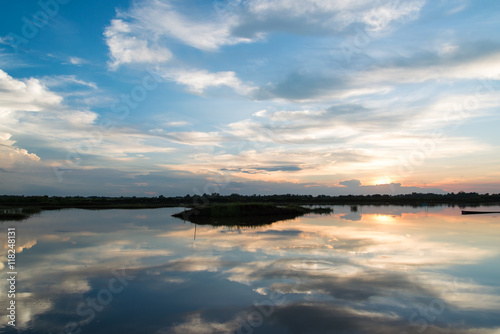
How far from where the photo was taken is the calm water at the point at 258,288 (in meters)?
7.81

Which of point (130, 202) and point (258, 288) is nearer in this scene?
point (258, 288)

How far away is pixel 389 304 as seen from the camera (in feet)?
29.3

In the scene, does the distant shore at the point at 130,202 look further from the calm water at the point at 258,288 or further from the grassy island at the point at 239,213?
the calm water at the point at 258,288

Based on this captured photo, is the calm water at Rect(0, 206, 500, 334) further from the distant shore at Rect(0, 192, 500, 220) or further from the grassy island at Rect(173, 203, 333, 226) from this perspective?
the distant shore at Rect(0, 192, 500, 220)

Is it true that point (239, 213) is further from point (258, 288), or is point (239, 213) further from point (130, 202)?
point (130, 202)

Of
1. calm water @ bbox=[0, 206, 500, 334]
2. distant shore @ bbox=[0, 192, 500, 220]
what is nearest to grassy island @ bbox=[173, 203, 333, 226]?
distant shore @ bbox=[0, 192, 500, 220]

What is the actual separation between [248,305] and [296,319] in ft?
5.19

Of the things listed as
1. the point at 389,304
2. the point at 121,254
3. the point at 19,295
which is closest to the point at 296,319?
the point at 389,304

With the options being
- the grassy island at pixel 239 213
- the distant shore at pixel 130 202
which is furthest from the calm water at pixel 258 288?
the distant shore at pixel 130 202

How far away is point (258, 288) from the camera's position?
411 inches

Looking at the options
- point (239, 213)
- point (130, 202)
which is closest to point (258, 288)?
point (239, 213)

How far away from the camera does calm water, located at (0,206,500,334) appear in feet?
25.6

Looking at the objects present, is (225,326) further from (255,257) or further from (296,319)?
(255,257)

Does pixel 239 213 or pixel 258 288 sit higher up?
pixel 239 213
